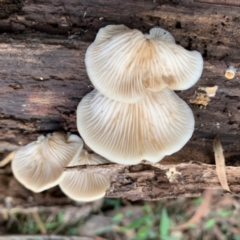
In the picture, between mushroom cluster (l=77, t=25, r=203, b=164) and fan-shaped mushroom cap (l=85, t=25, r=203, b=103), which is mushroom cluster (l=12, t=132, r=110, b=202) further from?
fan-shaped mushroom cap (l=85, t=25, r=203, b=103)

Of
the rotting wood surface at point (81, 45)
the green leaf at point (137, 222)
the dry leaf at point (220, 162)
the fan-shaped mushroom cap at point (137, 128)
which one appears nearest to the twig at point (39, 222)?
the green leaf at point (137, 222)

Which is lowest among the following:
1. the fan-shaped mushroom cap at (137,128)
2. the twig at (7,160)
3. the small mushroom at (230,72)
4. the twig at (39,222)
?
the twig at (39,222)

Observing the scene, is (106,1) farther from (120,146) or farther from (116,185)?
(116,185)

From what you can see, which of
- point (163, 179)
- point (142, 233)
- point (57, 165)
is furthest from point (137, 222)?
point (57, 165)

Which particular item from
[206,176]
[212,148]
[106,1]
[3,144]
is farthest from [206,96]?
[3,144]

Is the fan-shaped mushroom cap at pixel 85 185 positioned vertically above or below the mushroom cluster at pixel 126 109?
below

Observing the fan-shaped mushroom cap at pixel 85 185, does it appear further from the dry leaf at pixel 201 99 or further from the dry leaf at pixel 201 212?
the dry leaf at pixel 201 212
